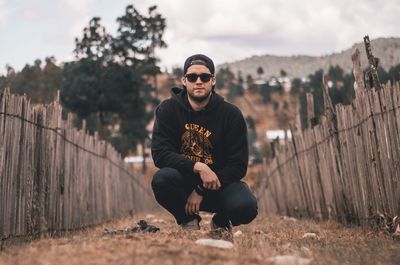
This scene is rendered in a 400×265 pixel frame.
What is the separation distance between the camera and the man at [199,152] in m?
3.96

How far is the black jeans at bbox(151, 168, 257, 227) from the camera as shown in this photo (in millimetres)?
3918

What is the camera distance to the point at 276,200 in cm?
1173

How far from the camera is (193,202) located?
397cm

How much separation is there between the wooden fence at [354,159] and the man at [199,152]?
46.7 inches

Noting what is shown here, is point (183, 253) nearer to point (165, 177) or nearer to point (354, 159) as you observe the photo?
point (165, 177)

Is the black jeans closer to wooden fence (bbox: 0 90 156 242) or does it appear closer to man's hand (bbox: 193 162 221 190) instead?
man's hand (bbox: 193 162 221 190)

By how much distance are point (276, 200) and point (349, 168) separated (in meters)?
6.44

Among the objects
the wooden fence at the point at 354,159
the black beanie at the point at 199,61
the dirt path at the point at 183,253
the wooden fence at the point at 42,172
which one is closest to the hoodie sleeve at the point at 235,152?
the black beanie at the point at 199,61

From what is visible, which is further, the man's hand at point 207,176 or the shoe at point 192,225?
the shoe at point 192,225

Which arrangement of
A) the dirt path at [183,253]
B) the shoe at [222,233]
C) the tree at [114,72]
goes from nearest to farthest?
the dirt path at [183,253] < the shoe at [222,233] < the tree at [114,72]

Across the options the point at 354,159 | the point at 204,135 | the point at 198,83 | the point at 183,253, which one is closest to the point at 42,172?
the point at 204,135

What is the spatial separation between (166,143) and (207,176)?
0.48 metres

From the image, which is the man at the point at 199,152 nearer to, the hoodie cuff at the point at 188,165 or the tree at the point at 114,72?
the hoodie cuff at the point at 188,165

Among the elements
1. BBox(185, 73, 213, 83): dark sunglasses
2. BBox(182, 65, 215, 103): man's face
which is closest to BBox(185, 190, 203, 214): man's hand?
BBox(182, 65, 215, 103): man's face
